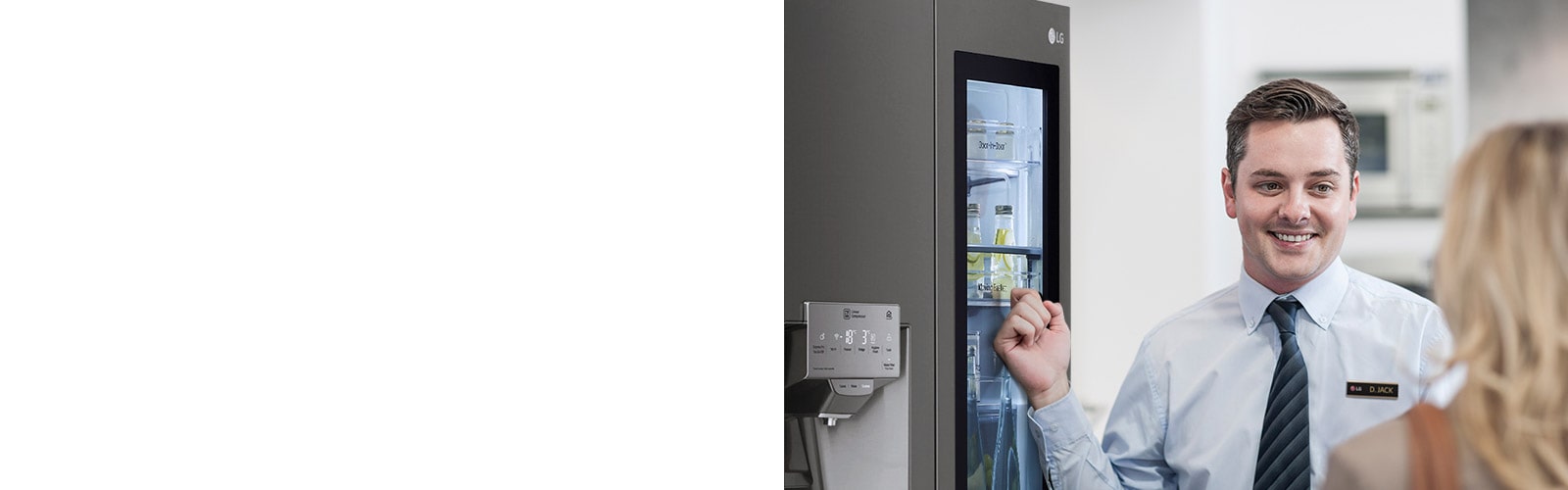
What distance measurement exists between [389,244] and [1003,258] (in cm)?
127

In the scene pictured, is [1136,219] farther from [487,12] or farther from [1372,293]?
[487,12]

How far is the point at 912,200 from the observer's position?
7.78 feet

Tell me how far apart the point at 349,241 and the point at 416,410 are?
0.23 meters

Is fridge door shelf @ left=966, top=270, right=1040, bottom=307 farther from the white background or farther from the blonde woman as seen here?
the blonde woman

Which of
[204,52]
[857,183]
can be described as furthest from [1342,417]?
[204,52]

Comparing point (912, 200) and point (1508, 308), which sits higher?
point (912, 200)

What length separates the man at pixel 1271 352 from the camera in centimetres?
270

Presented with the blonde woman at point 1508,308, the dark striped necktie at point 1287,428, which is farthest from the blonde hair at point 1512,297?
the dark striped necktie at point 1287,428

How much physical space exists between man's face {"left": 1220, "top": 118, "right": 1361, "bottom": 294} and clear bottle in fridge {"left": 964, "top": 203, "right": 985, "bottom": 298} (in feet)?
2.38

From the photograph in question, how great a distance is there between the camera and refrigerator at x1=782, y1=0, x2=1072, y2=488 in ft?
7.63

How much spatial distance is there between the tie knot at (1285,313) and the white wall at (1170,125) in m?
0.59

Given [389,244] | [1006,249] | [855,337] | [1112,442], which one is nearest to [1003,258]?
[1006,249]

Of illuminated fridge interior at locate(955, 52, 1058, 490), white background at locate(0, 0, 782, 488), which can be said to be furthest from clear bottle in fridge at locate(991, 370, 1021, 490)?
white background at locate(0, 0, 782, 488)

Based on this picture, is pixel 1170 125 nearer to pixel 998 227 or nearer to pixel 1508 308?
pixel 998 227
